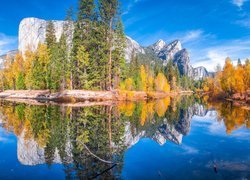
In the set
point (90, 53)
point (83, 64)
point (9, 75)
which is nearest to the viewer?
point (83, 64)

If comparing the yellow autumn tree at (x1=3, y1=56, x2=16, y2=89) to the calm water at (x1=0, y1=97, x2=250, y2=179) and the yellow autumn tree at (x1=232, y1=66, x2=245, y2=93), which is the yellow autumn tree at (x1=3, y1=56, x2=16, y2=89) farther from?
the yellow autumn tree at (x1=232, y1=66, x2=245, y2=93)

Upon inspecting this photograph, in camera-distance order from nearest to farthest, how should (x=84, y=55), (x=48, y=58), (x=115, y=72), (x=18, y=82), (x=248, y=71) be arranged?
(x=84, y=55), (x=115, y=72), (x=48, y=58), (x=248, y=71), (x=18, y=82)

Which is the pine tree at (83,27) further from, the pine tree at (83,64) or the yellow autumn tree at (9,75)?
the yellow autumn tree at (9,75)

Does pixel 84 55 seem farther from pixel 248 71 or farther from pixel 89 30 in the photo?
pixel 248 71

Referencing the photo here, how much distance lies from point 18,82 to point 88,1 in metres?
35.3

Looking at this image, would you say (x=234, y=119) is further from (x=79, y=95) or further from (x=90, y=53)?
(x=90, y=53)

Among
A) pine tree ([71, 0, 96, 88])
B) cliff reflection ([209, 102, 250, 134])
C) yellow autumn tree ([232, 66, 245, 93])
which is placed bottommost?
cliff reflection ([209, 102, 250, 134])

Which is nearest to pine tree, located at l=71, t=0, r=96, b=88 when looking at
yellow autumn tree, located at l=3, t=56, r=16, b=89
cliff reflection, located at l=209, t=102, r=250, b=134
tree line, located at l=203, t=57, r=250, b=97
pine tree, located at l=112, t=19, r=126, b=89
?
pine tree, located at l=112, t=19, r=126, b=89

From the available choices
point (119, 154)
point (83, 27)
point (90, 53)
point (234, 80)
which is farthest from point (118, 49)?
point (119, 154)

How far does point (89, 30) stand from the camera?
53.1 meters

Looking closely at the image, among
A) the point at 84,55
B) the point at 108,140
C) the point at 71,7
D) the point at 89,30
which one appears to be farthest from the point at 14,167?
the point at 71,7

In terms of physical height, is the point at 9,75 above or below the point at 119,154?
above

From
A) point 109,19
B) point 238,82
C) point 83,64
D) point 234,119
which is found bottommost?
point 234,119

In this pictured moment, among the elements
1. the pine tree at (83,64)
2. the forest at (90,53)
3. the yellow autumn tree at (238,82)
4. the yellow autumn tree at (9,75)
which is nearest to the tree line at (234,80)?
the yellow autumn tree at (238,82)
